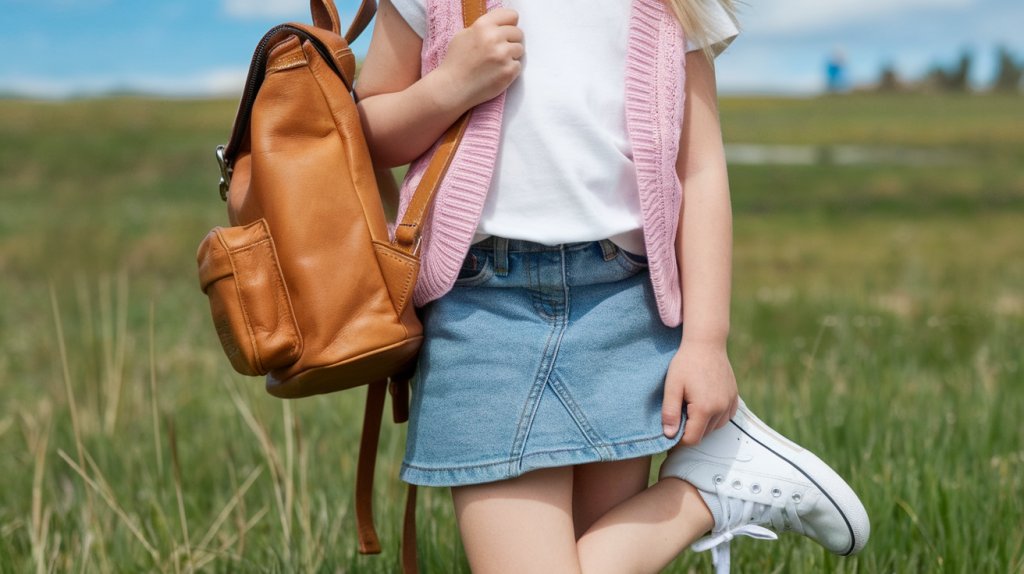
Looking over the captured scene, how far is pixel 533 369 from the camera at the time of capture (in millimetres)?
1370

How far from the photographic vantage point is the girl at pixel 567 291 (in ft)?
4.47

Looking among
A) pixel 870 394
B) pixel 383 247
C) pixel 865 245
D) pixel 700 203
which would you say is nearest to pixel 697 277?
pixel 700 203

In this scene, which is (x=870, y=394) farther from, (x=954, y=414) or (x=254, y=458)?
(x=254, y=458)

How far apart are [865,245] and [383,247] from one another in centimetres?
1012

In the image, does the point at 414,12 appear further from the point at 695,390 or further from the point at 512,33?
the point at 695,390

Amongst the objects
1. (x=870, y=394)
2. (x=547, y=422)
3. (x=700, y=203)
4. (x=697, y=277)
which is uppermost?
(x=700, y=203)

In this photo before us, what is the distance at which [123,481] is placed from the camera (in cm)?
275

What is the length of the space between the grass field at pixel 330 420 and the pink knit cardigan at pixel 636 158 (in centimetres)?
79

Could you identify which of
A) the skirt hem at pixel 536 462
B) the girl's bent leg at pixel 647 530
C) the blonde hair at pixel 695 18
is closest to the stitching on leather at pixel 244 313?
the skirt hem at pixel 536 462

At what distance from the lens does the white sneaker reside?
4.82ft

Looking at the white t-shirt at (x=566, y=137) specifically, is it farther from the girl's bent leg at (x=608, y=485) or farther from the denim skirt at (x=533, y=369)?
the girl's bent leg at (x=608, y=485)

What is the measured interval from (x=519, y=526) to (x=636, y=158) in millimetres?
579

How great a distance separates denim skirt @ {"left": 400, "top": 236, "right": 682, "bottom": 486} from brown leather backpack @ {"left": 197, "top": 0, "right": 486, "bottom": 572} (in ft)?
0.29

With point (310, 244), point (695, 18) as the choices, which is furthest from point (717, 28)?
point (310, 244)
